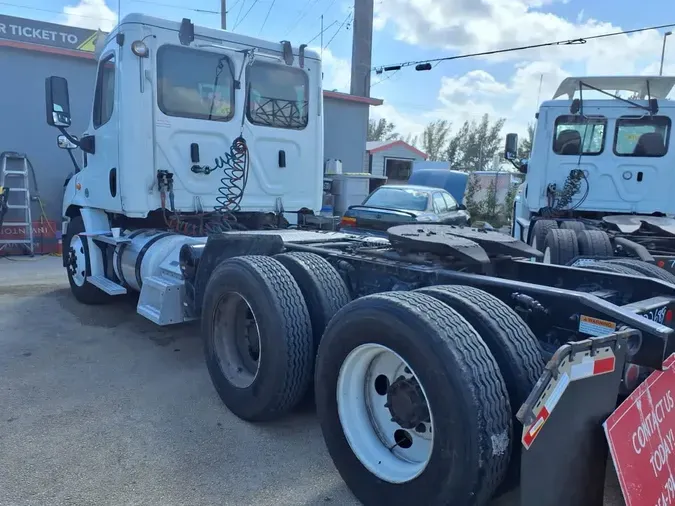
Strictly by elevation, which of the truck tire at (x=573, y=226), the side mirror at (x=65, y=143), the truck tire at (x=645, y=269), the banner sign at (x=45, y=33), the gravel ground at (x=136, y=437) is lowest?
the gravel ground at (x=136, y=437)

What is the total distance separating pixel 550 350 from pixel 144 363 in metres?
3.48

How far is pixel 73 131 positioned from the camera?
38.3 ft

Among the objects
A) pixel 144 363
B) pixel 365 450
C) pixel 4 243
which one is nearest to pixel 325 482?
pixel 365 450

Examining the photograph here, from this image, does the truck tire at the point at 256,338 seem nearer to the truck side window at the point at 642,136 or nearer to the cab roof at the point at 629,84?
the cab roof at the point at 629,84

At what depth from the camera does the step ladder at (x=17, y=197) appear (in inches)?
424

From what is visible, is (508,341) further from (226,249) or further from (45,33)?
(45,33)

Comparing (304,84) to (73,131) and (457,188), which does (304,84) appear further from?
(457,188)

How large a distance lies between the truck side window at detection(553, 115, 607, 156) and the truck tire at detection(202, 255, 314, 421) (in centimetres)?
550

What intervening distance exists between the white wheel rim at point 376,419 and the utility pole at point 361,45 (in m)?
17.6

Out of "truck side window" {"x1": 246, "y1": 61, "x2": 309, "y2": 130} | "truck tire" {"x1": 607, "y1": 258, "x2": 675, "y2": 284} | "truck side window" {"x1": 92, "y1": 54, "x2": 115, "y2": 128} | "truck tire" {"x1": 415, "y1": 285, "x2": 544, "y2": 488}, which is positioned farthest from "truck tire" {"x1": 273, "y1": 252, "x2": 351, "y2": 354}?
"truck side window" {"x1": 92, "y1": 54, "x2": 115, "y2": 128}

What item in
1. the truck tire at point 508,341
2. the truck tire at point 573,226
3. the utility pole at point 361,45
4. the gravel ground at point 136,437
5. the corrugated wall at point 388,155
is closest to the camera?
the truck tire at point 508,341

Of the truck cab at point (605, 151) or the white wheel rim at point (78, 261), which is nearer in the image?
the white wheel rim at point (78, 261)

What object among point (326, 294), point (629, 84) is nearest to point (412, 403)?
point (326, 294)

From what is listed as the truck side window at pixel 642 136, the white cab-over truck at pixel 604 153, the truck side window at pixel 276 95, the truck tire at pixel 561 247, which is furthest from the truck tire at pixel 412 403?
the truck side window at pixel 642 136
